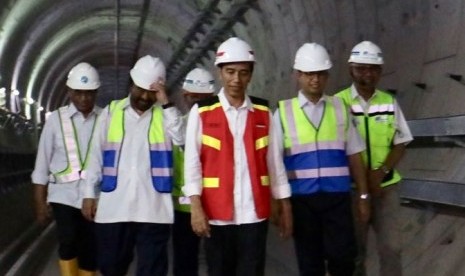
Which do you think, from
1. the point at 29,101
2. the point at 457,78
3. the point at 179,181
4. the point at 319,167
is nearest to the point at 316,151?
the point at 319,167

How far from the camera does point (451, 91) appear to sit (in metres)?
6.29

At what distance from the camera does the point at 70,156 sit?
6621 millimetres

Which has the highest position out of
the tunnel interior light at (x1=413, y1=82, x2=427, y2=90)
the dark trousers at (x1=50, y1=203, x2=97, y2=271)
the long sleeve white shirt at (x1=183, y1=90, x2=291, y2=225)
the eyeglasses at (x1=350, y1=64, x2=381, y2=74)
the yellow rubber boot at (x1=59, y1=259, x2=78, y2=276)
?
the eyeglasses at (x1=350, y1=64, x2=381, y2=74)

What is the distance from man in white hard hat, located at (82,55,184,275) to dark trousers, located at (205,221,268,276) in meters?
0.63

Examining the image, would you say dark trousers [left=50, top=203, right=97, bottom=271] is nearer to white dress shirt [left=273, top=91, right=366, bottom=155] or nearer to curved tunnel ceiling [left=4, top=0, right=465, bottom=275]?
white dress shirt [left=273, top=91, right=366, bottom=155]

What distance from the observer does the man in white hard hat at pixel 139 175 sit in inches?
217

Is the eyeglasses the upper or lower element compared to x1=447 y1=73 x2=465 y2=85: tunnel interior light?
upper

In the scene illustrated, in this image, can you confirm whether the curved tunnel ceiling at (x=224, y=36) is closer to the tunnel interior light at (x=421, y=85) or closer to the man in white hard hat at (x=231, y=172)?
the tunnel interior light at (x=421, y=85)

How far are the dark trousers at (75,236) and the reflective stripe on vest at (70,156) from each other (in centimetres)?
22

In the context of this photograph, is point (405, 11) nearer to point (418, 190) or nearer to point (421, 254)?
point (418, 190)

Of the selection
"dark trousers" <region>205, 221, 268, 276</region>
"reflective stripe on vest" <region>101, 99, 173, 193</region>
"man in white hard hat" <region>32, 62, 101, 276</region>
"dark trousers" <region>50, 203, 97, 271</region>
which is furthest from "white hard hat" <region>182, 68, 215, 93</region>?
"dark trousers" <region>205, 221, 268, 276</region>

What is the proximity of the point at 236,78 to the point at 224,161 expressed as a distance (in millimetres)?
478

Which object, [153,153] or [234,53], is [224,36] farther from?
[234,53]

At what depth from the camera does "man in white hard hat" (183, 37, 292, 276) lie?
4.88m
